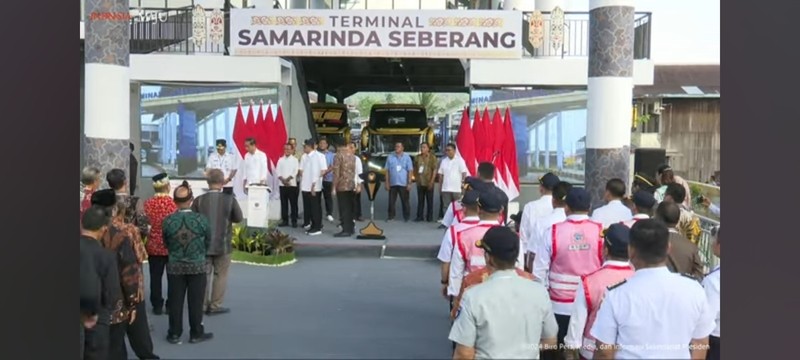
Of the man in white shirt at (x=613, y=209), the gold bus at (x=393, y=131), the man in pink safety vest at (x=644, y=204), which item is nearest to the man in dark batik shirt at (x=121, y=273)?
the man in white shirt at (x=613, y=209)

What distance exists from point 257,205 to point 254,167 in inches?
23.6

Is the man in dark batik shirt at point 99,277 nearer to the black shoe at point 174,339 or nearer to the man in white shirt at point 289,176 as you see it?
the black shoe at point 174,339

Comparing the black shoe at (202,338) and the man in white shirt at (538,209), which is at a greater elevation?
the man in white shirt at (538,209)

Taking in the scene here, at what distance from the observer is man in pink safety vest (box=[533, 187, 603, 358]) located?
15.8 ft

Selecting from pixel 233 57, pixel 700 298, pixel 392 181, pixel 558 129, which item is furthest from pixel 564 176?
pixel 700 298

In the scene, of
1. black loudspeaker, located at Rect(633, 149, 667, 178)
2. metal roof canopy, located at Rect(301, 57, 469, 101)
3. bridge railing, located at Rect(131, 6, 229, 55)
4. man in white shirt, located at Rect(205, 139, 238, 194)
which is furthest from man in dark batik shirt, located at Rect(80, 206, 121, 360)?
metal roof canopy, located at Rect(301, 57, 469, 101)

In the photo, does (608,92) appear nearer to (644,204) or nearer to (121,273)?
(644,204)

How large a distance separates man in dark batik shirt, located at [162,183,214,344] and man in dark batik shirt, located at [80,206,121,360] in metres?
1.80

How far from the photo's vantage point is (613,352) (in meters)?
3.15

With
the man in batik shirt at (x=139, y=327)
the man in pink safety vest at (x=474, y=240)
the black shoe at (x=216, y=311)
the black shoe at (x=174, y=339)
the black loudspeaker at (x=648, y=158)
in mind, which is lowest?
the black shoe at (x=174, y=339)

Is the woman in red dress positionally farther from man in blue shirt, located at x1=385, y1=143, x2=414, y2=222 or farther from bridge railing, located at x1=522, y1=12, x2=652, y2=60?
bridge railing, located at x1=522, y1=12, x2=652, y2=60

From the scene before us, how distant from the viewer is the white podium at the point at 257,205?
1167 cm

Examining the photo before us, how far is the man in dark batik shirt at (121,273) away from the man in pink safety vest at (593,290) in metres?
2.76
